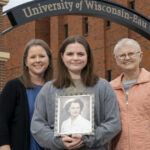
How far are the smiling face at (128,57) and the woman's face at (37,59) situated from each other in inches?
34.2

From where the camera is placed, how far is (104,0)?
11.0m

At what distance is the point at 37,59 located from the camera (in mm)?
4617

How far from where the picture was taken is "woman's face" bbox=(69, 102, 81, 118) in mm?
3836

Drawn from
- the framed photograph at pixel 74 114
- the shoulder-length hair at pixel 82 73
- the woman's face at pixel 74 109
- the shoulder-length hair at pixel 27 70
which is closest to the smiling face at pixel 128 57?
the shoulder-length hair at pixel 82 73

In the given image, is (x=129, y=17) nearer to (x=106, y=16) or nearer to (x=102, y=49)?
(x=106, y=16)

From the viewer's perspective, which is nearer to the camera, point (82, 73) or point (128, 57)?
point (82, 73)

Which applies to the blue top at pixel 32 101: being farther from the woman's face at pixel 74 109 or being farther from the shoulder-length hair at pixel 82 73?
the woman's face at pixel 74 109

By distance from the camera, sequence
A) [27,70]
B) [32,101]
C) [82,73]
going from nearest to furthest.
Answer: [82,73], [32,101], [27,70]

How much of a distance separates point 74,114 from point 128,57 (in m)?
1.14

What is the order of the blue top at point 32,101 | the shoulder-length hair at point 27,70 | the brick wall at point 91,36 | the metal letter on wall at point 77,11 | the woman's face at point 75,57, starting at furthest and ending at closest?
the brick wall at point 91,36 → the metal letter on wall at point 77,11 → the shoulder-length hair at point 27,70 → the blue top at point 32,101 → the woman's face at point 75,57

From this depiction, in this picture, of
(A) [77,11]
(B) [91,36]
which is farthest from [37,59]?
(B) [91,36]

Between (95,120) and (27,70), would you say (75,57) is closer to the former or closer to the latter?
(95,120)

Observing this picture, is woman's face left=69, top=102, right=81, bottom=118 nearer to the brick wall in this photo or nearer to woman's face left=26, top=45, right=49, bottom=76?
woman's face left=26, top=45, right=49, bottom=76

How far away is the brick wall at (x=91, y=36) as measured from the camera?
21703mm
